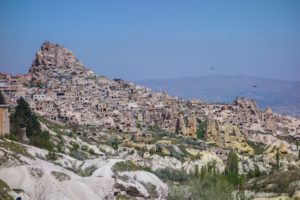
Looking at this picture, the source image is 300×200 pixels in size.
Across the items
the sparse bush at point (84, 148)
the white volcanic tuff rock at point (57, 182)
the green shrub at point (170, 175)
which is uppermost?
the sparse bush at point (84, 148)

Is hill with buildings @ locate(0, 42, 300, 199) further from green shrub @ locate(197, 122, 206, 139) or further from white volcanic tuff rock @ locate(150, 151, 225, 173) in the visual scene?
green shrub @ locate(197, 122, 206, 139)

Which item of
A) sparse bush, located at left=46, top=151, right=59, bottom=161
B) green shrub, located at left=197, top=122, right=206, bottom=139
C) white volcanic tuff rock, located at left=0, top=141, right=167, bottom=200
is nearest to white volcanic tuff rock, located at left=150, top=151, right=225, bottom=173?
sparse bush, located at left=46, top=151, right=59, bottom=161

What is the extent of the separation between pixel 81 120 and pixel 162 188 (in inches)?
3245

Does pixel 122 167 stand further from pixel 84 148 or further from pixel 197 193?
pixel 84 148

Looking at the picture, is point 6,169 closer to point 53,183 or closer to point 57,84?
point 53,183

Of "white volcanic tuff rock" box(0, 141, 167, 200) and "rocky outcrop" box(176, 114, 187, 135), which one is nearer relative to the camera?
"white volcanic tuff rock" box(0, 141, 167, 200)

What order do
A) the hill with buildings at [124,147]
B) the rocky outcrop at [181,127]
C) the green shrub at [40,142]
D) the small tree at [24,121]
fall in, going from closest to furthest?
the hill with buildings at [124,147]
the green shrub at [40,142]
the small tree at [24,121]
the rocky outcrop at [181,127]

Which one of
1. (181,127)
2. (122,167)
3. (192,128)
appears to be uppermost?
(181,127)

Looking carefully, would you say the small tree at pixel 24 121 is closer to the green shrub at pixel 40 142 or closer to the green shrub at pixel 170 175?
the green shrub at pixel 40 142

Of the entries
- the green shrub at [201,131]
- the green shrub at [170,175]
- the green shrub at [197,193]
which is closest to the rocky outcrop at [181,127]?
the green shrub at [201,131]

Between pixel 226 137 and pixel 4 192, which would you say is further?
pixel 226 137

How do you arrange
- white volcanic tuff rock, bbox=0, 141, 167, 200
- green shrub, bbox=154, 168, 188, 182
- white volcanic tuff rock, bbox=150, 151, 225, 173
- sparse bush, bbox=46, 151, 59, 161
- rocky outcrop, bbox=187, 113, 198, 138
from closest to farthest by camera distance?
white volcanic tuff rock, bbox=0, 141, 167, 200
sparse bush, bbox=46, 151, 59, 161
green shrub, bbox=154, 168, 188, 182
white volcanic tuff rock, bbox=150, 151, 225, 173
rocky outcrop, bbox=187, 113, 198, 138

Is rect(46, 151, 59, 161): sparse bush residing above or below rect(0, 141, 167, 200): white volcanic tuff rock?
above

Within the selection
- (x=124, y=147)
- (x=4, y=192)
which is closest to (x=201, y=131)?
(x=124, y=147)
